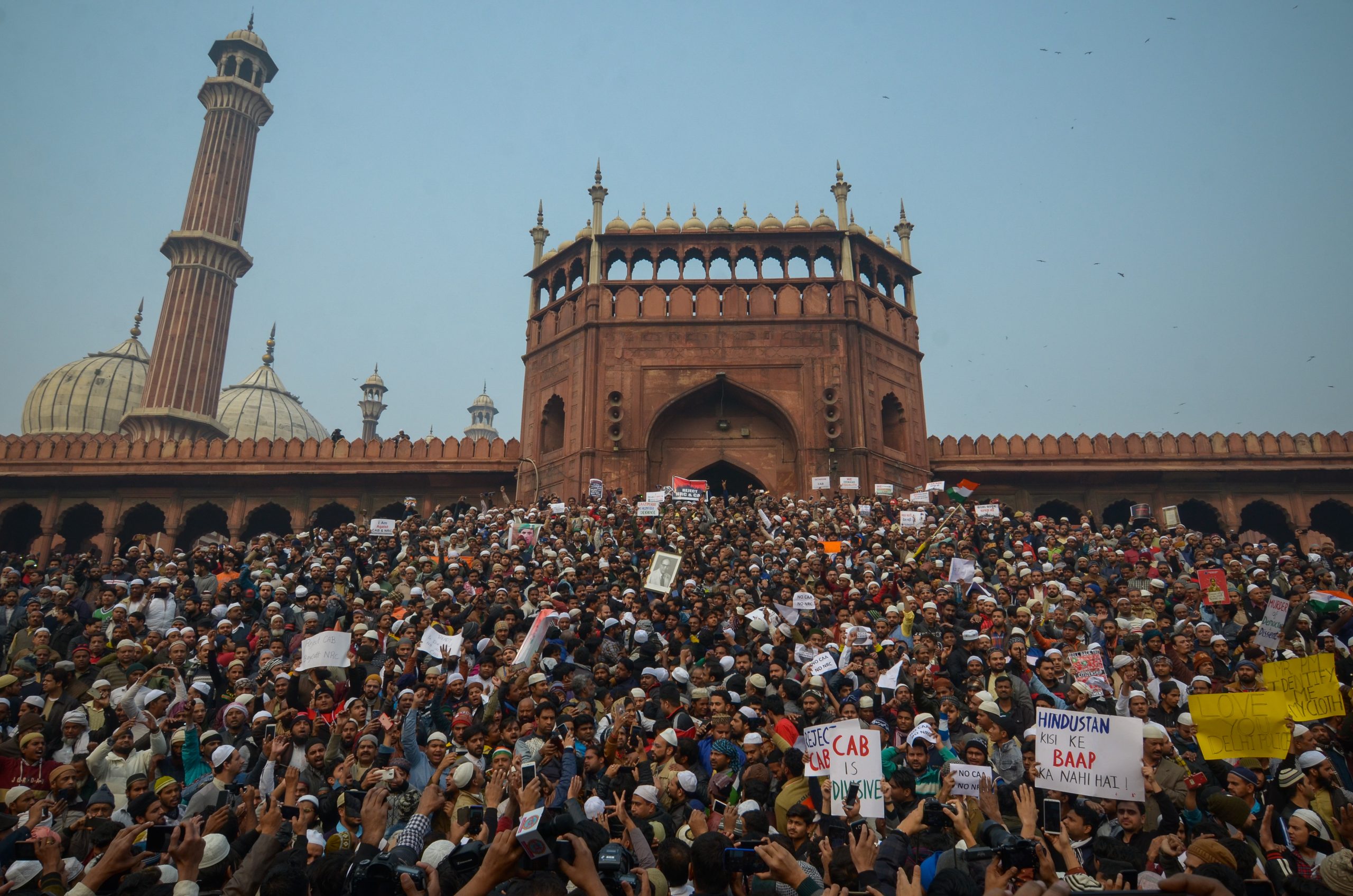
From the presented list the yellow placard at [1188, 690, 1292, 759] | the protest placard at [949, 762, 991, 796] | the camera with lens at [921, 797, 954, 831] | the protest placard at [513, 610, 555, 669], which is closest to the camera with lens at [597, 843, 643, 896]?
the camera with lens at [921, 797, 954, 831]

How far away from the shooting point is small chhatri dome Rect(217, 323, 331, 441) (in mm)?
51594

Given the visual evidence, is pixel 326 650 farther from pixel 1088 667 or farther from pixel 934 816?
→ pixel 1088 667

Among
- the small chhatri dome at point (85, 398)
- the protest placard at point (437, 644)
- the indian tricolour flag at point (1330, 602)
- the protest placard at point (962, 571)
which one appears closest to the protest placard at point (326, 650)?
the protest placard at point (437, 644)

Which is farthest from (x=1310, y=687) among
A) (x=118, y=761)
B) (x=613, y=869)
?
(x=118, y=761)

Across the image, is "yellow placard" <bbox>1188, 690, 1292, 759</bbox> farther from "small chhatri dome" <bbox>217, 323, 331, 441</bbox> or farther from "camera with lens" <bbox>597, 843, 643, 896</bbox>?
"small chhatri dome" <bbox>217, 323, 331, 441</bbox>

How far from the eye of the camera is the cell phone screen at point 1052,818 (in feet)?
13.9

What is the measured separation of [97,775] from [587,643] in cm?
413

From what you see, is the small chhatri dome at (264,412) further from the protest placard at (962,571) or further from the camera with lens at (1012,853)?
the camera with lens at (1012,853)

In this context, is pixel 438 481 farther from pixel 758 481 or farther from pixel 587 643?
pixel 587 643

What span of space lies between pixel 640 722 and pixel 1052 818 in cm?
333

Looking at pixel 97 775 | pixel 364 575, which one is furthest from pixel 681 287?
pixel 97 775

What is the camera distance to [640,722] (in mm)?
6957

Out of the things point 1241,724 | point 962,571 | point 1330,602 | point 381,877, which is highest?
point 962,571

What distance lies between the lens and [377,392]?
6347 centimetres
